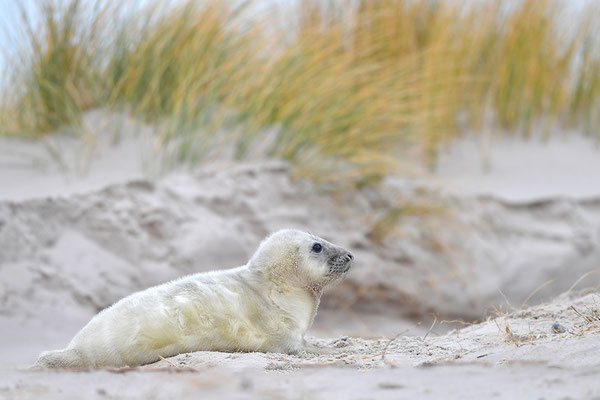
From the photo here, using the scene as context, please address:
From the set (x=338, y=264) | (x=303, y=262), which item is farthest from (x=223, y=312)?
(x=338, y=264)

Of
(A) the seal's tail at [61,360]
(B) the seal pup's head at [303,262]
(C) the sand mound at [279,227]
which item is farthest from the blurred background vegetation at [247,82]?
(A) the seal's tail at [61,360]

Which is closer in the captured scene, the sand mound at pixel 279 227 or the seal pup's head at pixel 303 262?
the seal pup's head at pixel 303 262

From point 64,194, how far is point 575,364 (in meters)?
4.68

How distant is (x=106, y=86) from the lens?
23.8 ft

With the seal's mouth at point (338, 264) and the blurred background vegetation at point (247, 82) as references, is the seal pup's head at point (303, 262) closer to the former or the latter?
the seal's mouth at point (338, 264)

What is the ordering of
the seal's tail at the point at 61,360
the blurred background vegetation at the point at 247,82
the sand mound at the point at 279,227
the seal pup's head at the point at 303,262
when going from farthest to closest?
the blurred background vegetation at the point at 247,82 → the sand mound at the point at 279,227 → the seal pup's head at the point at 303,262 → the seal's tail at the point at 61,360

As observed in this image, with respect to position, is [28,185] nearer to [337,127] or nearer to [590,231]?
[337,127]

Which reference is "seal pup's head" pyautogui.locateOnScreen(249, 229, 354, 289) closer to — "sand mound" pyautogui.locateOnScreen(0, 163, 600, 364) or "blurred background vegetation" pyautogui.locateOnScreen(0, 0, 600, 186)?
"sand mound" pyautogui.locateOnScreen(0, 163, 600, 364)

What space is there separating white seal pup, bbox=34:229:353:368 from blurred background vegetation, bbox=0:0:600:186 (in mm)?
3355

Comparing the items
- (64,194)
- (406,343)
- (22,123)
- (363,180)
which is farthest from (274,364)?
(22,123)

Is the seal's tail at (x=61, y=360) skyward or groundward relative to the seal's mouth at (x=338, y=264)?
groundward

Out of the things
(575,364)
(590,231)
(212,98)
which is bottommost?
(590,231)

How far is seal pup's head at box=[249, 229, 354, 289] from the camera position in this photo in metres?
3.71

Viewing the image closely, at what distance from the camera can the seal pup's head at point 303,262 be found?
3.71m
